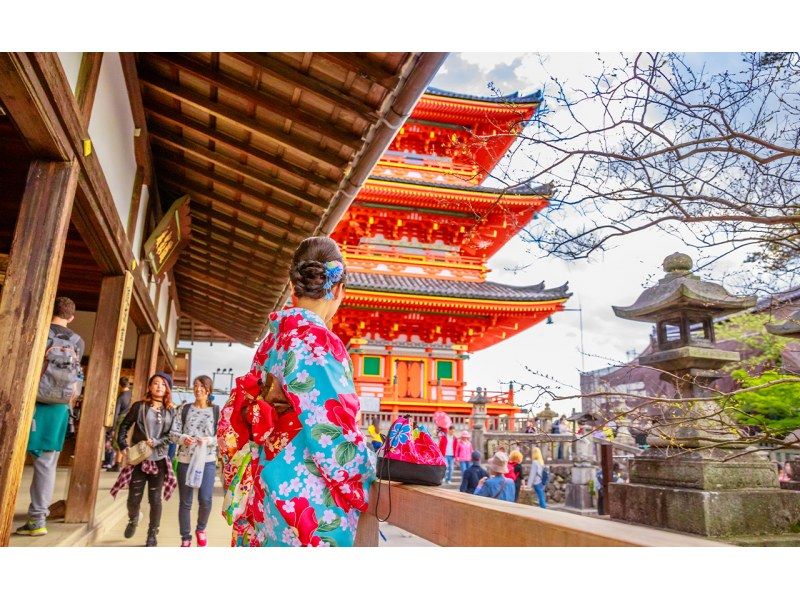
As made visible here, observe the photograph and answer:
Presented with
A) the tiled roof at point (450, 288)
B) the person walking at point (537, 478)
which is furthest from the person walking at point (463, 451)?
the tiled roof at point (450, 288)

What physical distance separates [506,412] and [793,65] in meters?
12.7

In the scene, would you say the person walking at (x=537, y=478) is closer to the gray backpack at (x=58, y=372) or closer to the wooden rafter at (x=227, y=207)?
the wooden rafter at (x=227, y=207)

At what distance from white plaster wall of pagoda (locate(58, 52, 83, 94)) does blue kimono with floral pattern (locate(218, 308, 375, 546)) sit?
1.74 meters

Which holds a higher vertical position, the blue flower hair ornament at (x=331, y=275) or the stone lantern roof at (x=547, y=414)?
the blue flower hair ornament at (x=331, y=275)

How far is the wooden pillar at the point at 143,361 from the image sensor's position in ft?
21.2

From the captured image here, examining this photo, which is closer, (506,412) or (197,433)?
(197,433)

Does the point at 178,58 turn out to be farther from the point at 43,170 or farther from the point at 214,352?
the point at 214,352

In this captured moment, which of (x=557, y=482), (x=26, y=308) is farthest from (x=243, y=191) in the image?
(x=557, y=482)

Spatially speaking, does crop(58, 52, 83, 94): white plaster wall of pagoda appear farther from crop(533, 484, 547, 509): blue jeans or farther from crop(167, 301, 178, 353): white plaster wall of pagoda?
crop(533, 484, 547, 509): blue jeans

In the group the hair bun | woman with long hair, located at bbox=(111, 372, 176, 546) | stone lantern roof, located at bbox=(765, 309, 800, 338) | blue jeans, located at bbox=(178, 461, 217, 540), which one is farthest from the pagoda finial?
the hair bun

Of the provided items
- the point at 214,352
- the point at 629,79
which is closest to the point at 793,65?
→ the point at 629,79

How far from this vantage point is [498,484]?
5.35 meters

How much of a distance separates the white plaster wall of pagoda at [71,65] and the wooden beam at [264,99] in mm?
944

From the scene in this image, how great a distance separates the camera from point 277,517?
4.47 feet
